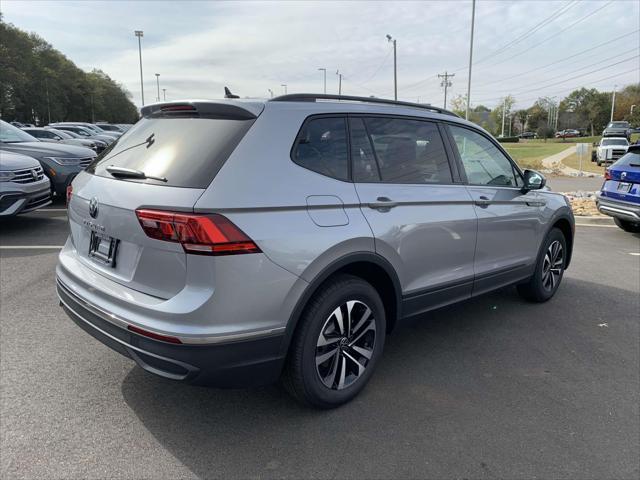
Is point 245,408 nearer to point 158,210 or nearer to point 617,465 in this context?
point 158,210

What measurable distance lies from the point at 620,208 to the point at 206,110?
784cm

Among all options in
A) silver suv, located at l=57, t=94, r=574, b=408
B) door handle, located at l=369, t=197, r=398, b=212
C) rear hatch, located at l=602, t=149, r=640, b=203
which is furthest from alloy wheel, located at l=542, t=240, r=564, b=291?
rear hatch, located at l=602, t=149, r=640, b=203

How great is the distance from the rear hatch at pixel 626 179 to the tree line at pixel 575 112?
83612 mm

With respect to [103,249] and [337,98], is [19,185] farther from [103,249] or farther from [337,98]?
[337,98]

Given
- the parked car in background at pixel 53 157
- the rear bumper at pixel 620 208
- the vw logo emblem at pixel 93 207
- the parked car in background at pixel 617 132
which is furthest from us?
the parked car in background at pixel 617 132

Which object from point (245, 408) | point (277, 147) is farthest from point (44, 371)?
point (277, 147)

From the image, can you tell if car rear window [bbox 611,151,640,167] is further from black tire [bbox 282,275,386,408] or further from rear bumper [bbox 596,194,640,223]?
black tire [bbox 282,275,386,408]

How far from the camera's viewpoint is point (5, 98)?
5934 centimetres

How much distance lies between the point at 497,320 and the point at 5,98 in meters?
69.4

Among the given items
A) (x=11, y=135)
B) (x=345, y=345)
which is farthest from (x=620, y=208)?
(x=11, y=135)

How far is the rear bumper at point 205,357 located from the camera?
7.88 ft

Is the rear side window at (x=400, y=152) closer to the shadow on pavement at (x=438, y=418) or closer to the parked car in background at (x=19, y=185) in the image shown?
the shadow on pavement at (x=438, y=418)

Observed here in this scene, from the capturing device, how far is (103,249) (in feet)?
9.33

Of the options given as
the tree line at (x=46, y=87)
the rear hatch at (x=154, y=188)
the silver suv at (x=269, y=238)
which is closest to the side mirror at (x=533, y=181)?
the silver suv at (x=269, y=238)
